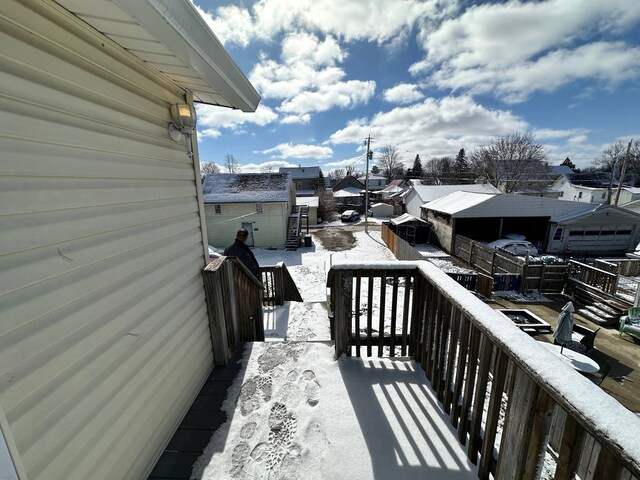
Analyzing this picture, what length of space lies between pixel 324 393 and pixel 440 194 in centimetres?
2183

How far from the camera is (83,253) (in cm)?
145

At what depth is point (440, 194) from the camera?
70.4 feet

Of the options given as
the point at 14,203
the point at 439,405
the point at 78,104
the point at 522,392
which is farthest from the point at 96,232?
the point at 439,405

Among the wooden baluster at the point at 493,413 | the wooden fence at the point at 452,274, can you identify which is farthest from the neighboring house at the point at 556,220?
the wooden baluster at the point at 493,413

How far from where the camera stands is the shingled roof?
16047 millimetres

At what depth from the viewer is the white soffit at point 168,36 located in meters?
1.23

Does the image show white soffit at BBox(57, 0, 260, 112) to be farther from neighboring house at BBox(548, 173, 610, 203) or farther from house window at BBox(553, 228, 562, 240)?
neighboring house at BBox(548, 173, 610, 203)

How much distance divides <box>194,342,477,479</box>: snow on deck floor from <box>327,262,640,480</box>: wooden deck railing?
0.19 metres

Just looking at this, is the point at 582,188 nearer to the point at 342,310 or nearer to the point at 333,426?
the point at 342,310

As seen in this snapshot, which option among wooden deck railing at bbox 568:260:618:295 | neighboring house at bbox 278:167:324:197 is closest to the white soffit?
wooden deck railing at bbox 568:260:618:295

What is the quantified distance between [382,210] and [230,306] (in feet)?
95.1

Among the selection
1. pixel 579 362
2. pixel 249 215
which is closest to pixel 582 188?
pixel 579 362

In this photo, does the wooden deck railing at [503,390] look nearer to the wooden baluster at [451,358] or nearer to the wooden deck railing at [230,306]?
the wooden baluster at [451,358]

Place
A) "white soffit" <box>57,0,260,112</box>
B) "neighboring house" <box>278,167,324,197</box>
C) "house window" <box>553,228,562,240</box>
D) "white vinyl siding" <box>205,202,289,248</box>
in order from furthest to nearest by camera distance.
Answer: "neighboring house" <box>278,167,324,197</box> < "white vinyl siding" <box>205,202,289,248</box> < "house window" <box>553,228,562,240</box> < "white soffit" <box>57,0,260,112</box>
